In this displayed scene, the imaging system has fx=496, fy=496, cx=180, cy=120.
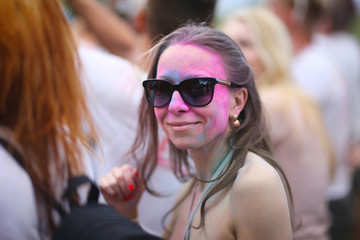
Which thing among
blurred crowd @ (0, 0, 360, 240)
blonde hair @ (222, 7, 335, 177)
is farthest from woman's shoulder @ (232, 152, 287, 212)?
blonde hair @ (222, 7, 335, 177)

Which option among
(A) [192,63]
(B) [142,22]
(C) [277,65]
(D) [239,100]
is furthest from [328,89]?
(A) [192,63]

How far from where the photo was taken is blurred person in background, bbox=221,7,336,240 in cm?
297

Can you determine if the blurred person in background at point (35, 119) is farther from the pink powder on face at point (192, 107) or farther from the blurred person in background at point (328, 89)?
the blurred person in background at point (328, 89)

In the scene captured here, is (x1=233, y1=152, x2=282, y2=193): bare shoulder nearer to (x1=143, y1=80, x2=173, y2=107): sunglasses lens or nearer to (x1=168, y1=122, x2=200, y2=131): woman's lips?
(x1=168, y1=122, x2=200, y2=131): woman's lips

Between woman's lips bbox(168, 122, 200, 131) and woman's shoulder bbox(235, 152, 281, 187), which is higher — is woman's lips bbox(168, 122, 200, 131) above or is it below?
above

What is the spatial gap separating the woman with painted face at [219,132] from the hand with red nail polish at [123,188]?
24 cm

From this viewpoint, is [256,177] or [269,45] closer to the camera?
[256,177]

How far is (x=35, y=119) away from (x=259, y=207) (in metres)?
0.83

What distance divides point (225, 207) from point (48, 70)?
2.59 feet

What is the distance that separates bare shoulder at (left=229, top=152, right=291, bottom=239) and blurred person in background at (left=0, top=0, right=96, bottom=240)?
0.62 meters

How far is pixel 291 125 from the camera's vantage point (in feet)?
9.89

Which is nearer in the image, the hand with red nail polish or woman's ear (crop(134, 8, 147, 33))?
the hand with red nail polish

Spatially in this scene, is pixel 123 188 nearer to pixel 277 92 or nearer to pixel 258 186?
pixel 258 186

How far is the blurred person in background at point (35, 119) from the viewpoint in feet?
5.30
